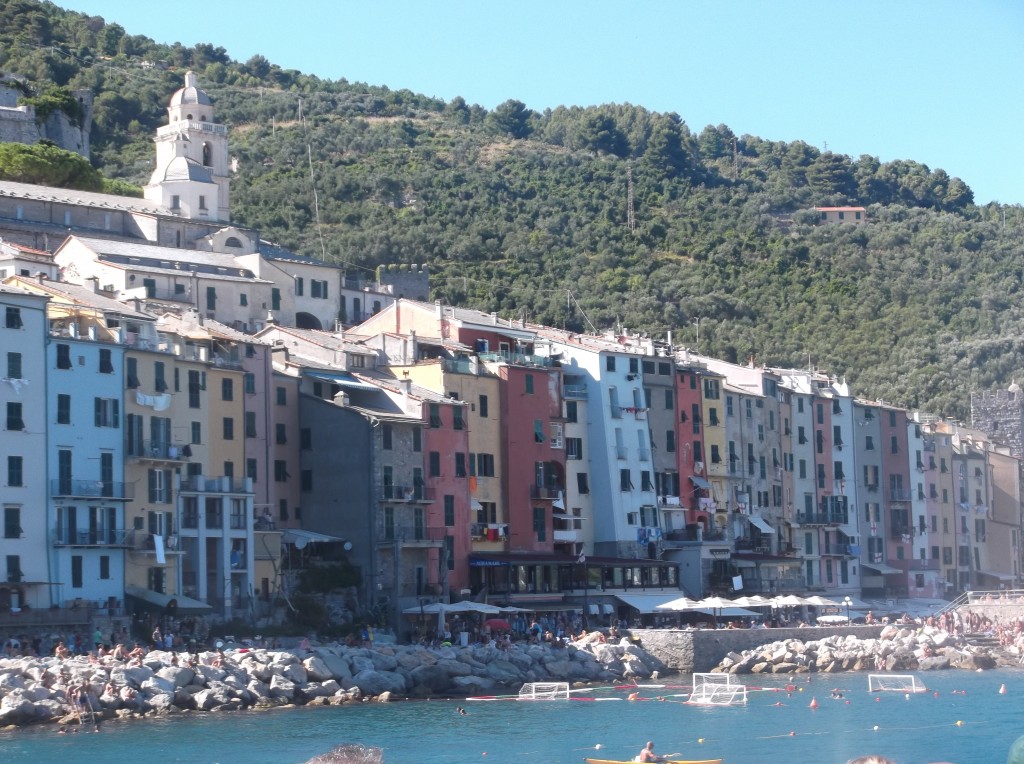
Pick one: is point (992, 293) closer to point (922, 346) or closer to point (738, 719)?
point (922, 346)

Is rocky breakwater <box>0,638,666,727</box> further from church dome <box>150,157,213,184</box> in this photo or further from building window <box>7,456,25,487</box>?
church dome <box>150,157,213,184</box>

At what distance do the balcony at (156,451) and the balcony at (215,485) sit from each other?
2.59 feet

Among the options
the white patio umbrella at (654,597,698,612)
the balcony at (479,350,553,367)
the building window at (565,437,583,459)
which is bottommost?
the white patio umbrella at (654,597,698,612)

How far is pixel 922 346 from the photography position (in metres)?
106

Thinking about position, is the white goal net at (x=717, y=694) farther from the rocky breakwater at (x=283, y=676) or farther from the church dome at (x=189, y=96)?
the church dome at (x=189, y=96)

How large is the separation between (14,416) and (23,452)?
108 cm

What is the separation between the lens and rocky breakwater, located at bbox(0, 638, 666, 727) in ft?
152

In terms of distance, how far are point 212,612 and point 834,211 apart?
98.5 metres

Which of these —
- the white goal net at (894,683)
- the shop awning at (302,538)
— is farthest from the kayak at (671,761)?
the shop awning at (302,538)

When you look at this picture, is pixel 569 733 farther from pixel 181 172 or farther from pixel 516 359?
pixel 181 172

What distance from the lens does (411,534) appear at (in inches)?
2496

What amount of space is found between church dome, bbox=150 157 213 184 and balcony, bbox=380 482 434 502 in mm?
36871

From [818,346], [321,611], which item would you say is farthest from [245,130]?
[321,611]

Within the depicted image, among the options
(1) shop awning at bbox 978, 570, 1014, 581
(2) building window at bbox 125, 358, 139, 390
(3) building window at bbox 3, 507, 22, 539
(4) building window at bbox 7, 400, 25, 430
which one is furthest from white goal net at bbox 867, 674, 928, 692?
(1) shop awning at bbox 978, 570, 1014, 581
